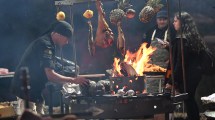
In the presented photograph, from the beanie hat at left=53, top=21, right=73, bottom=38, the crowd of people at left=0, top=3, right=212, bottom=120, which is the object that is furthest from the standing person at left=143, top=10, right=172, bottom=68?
the beanie hat at left=53, top=21, right=73, bottom=38

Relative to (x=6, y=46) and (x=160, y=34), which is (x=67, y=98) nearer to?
(x=160, y=34)

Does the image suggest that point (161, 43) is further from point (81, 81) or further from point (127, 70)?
point (81, 81)

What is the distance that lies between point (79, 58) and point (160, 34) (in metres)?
3.04

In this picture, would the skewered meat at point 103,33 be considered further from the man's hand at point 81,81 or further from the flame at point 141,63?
the man's hand at point 81,81

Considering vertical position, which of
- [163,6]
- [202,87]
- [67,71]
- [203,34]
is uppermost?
[163,6]

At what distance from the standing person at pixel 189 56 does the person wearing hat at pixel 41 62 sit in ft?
7.59

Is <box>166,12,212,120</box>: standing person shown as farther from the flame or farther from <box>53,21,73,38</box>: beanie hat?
<box>53,21,73,38</box>: beanie hat

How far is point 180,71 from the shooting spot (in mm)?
8453

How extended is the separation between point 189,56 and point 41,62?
3.23m

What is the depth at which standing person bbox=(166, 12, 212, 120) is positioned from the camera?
8.33 metres

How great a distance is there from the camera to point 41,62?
726 cm

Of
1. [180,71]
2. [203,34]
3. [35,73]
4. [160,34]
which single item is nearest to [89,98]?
[35,73]

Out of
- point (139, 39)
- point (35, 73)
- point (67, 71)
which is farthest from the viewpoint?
point (139, 39)

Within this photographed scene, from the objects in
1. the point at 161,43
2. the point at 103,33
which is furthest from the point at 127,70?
the point at 103,33
